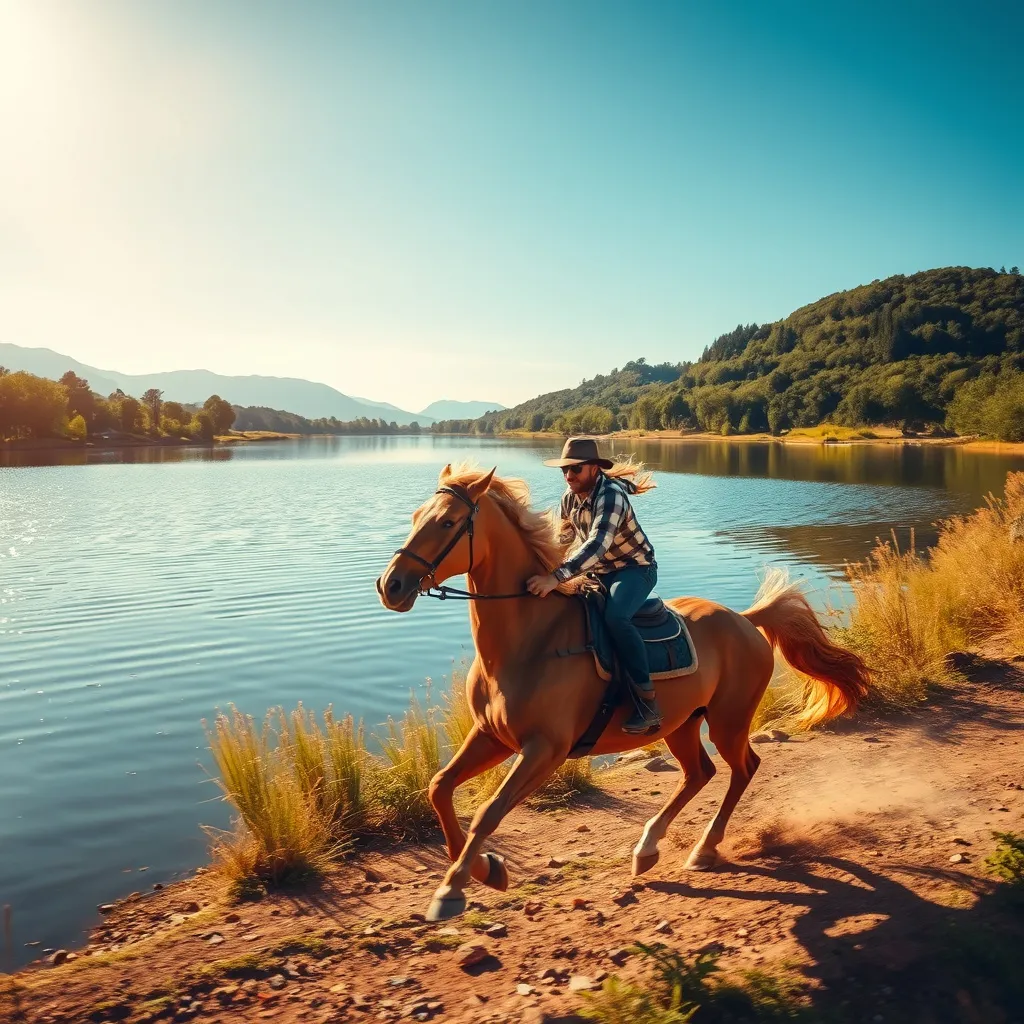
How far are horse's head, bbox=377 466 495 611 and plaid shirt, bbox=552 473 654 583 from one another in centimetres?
69

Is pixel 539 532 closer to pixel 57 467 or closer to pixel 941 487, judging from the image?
pixel 941 487

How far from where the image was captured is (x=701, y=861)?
630 cm

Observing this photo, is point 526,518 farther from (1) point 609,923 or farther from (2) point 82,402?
(2) point 82,402

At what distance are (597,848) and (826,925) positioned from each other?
101 inches

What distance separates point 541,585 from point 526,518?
539 millimetres

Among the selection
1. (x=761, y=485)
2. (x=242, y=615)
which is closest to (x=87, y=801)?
(x=242, y=615)

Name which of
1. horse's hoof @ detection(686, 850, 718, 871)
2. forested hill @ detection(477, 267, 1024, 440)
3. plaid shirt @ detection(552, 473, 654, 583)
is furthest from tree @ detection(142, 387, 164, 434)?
horse's hoof @ detection(686, 850, 718, 871)

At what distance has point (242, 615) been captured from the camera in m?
17.9

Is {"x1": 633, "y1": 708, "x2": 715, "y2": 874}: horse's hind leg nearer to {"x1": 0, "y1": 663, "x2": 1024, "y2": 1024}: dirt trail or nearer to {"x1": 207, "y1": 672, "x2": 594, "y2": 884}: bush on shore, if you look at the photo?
{"x1": 0, "y1": 663, "x2": 1024, "y2": 1024}: dirt trail

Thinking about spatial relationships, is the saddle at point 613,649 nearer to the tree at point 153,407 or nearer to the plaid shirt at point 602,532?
the plaid shirt at point 602,532

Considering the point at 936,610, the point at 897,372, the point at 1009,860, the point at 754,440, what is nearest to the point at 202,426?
the point at 754,440

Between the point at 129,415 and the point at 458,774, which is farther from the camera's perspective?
the point at 129,415

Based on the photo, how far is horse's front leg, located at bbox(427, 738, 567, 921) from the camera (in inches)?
182

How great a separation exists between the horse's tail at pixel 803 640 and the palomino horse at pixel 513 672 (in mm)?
1189
